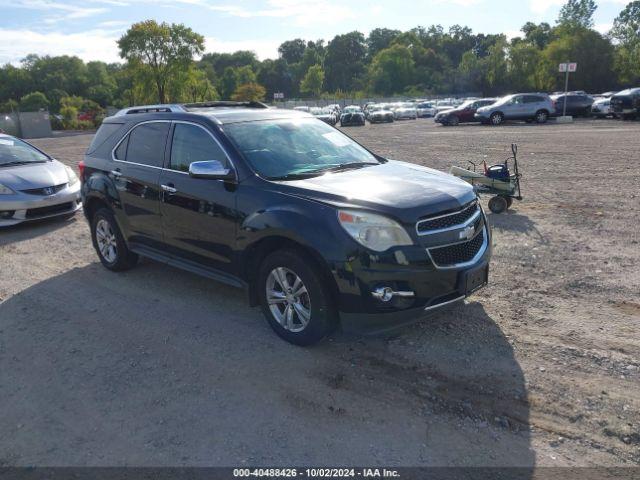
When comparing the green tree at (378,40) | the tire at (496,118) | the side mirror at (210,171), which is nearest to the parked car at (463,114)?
the tire at (496,118)

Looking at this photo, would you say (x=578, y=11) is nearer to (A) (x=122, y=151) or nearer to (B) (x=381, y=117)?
(B) (x=381, y=117)

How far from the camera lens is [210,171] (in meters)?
4.50

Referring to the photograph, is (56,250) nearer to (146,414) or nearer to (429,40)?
(146,414)

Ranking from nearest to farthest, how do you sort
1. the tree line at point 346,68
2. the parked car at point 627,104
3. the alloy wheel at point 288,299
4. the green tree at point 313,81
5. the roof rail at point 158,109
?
the alloy wheel at point 288,299 < the roof rail at point 158,109 < the parked car at point 627,104 < the tree line at point 346,68 < the green tree at point 313,81

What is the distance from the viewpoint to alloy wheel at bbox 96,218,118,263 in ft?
21.0

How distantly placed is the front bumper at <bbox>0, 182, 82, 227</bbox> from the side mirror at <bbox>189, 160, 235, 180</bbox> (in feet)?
18.1

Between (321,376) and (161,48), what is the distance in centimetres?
5410

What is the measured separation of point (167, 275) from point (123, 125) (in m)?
1.80

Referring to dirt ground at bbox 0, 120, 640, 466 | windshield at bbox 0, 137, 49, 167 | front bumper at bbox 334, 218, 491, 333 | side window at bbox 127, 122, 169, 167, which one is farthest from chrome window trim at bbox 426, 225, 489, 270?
windshield at bbox 0, 137, 49, 167

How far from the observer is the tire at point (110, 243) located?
20.5ft

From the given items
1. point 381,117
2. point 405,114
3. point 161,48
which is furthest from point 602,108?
point 161,48

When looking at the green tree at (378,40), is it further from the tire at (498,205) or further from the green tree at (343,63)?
the tire at (498,205)

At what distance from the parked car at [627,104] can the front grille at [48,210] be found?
2806 cm

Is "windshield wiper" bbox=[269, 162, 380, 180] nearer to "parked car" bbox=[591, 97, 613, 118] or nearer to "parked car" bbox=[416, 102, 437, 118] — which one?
"parked car" bbox=[591, 97, 613, 118]
